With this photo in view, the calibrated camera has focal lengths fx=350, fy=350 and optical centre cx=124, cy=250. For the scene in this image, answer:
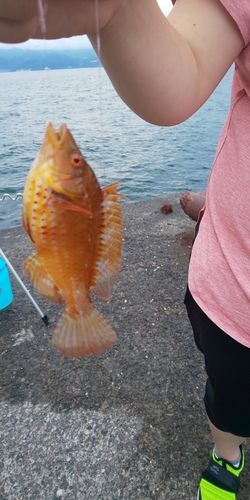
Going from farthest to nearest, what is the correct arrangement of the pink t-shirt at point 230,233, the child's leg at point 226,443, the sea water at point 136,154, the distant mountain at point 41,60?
the sea water at point 136,154, the child's leg at point 226,443, the pink t-shirt at point 230,233, the distant mountain at point 41,60

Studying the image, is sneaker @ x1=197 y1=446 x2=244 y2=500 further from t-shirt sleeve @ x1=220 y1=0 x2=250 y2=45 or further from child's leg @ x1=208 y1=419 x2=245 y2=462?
t-shirt sleeve @ x1=220 y1=0 x2=250 y2=45

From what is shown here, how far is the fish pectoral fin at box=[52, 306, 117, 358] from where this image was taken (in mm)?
1183

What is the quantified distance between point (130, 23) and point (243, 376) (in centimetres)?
151

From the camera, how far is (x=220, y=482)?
2164 millimetres

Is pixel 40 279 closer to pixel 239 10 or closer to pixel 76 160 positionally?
pixel 76 160

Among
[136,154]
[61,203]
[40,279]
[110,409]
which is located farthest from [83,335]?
[136,154]

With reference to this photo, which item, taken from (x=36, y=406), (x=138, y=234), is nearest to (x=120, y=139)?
(x=138, y=234)

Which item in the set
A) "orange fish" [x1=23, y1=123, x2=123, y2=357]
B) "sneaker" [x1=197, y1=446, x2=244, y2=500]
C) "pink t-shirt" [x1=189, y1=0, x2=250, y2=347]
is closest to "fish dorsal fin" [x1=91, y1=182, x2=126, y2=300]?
"orange fish" [x1=23, y1=123, x2=123, y2=357]

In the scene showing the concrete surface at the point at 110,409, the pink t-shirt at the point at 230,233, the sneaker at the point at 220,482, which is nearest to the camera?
the pink t-shirt at the point at 230,233

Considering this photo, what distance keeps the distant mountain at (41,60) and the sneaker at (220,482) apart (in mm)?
2340

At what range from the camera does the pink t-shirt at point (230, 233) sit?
1417mm

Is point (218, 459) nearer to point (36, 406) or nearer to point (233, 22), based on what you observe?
point (36, 406)

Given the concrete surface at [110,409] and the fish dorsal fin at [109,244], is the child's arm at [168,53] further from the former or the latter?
the concrete surface at [110,409]

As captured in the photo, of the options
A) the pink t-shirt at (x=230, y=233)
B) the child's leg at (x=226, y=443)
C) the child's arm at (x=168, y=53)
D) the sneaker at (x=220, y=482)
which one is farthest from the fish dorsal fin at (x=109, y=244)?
the sneaker at (x=220, y=482)
